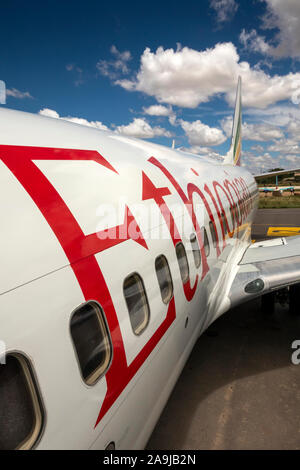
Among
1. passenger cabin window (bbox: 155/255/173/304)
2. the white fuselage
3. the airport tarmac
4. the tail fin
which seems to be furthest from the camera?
the tail fin

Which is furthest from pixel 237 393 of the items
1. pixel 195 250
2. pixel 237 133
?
pixel 237 133

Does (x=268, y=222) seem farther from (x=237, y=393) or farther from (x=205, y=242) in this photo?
(x=237, y=393)

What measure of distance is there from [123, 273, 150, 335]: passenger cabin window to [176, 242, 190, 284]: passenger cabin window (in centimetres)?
103

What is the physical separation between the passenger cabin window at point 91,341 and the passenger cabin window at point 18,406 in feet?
1.20

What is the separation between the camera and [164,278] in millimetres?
3285

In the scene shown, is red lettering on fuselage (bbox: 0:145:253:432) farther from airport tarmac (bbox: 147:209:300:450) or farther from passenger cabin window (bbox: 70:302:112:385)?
airport tarmac (bbox: 147:209:300:450)

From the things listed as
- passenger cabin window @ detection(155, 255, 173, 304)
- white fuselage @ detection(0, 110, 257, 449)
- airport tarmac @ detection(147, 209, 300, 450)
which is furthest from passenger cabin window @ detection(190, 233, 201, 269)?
airport tarmac @ detection(147, 209, 300, 450)

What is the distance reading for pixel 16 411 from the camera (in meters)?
1.56

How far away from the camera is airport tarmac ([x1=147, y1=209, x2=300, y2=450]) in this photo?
3.90 m

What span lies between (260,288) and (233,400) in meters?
1.94

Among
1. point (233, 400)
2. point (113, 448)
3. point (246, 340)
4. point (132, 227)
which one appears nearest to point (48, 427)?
point (113, 448)

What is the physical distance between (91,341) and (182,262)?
2007 mm
